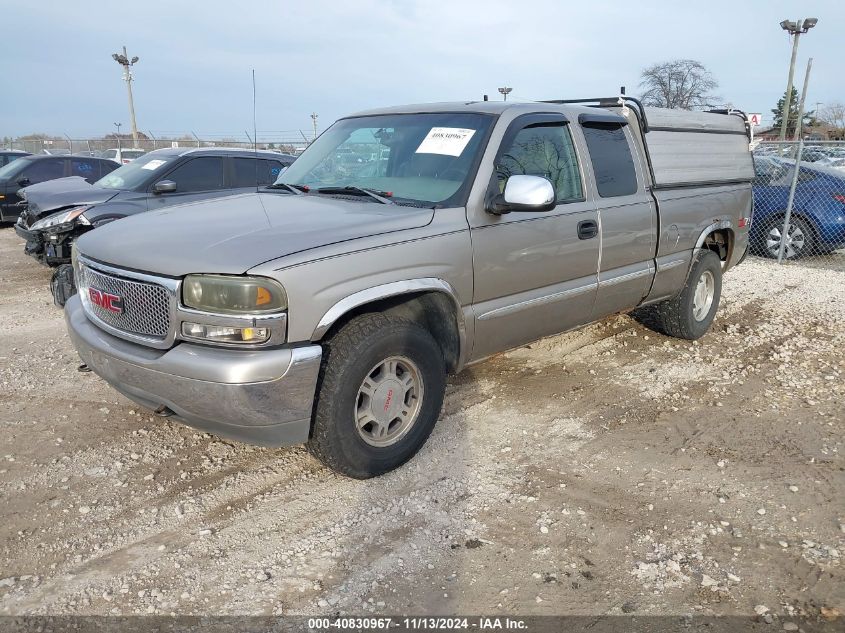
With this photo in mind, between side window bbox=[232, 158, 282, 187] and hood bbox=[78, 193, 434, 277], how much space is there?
17.0 ft

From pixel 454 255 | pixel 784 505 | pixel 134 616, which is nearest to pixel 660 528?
pixel 784 505

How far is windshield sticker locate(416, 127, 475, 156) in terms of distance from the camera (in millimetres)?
3816

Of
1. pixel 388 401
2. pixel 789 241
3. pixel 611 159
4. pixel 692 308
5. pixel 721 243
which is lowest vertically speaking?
pixel 789 241

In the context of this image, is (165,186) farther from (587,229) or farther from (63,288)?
(587,229)

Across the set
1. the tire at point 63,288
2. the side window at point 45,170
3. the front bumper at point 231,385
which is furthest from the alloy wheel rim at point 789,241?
the side window at point 45,170

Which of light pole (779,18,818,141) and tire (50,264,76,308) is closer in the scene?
tire (50,264,76,308)

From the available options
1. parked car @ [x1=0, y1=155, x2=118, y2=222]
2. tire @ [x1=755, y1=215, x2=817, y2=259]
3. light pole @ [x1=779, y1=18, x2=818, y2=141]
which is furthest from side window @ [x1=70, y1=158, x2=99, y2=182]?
light pole @ [x1=779, y1=18, x2=818, y2=141]

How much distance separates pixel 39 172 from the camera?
Result: 1248 centimetres

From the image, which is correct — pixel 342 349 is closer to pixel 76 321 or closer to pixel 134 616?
pixel 134 616

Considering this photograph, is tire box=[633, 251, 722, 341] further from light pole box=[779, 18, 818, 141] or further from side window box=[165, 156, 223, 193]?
light pole box=[779, 18, 818, 141]

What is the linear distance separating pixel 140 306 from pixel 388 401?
1284 millimetres

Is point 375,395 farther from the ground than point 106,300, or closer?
closer

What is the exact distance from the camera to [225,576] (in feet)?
8.86

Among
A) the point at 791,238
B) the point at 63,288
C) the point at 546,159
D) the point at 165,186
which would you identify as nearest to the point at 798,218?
the point at 791,238
